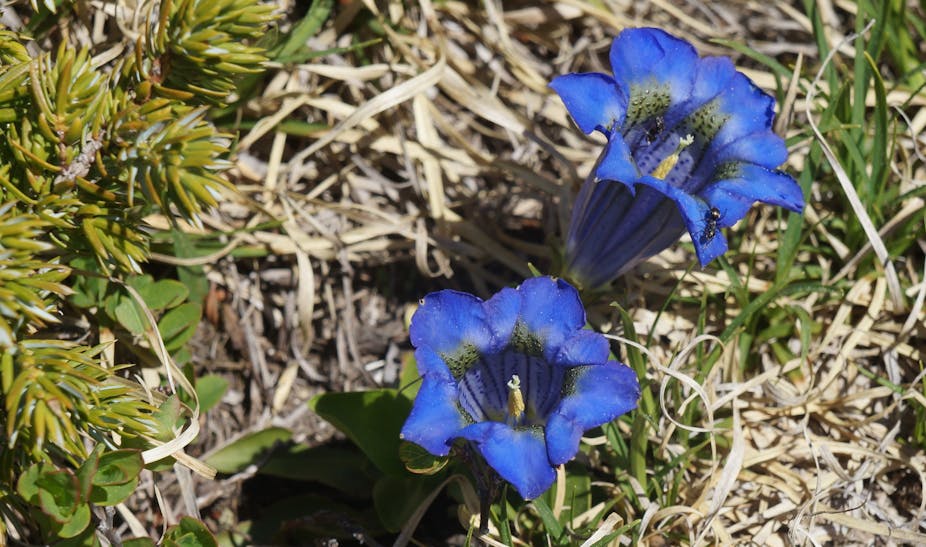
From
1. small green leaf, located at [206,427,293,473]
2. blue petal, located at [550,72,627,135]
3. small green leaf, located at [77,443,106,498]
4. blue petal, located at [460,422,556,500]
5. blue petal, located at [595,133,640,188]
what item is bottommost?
small green leaf, located at [206,427,293,473]

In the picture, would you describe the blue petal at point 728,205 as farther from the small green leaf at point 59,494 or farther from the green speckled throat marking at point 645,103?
the small green leaf at point 59,494

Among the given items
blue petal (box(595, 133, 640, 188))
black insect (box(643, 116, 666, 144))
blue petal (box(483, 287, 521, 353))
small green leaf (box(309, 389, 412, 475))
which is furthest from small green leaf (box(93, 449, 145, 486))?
black insect (box(643, 116, 666, 144))

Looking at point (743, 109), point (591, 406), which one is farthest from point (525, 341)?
point (743, 109)

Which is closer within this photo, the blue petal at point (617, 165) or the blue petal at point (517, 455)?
the blue petal at point (517, 455)

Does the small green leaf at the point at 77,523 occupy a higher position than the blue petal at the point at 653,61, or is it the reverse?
the blue petal at the point at 653,61

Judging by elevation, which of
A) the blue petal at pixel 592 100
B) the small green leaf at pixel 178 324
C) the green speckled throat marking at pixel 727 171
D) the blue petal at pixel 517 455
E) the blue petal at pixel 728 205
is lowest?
the small green leaf at pixel 178 324

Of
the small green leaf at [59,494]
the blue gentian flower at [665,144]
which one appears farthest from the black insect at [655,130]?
the small green leaf at [59,494]

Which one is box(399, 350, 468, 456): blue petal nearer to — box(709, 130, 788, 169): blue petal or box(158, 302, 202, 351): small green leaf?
box(158, 302, 202, 351): small green leaf
